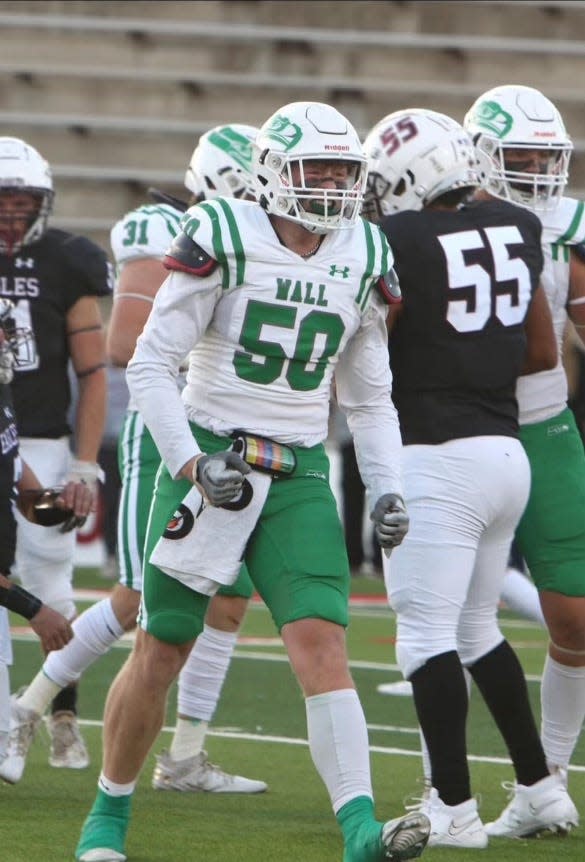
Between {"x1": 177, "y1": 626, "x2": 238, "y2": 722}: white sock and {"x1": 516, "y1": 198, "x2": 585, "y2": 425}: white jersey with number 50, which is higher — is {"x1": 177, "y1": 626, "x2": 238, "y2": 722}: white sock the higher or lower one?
the lower one

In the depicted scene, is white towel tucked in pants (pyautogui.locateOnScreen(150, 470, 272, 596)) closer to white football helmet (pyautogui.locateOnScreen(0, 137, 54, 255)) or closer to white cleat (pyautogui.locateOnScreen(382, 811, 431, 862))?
white cleat (pyautogui.locateOnScreen(382, 811, 431, 862))

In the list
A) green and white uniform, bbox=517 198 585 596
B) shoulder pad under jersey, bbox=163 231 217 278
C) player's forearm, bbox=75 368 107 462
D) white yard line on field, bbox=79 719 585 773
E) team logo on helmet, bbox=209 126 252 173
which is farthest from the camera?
white yard line on field, bbox=79 719 585 773

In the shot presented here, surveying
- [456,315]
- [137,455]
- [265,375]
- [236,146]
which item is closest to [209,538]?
[265,375]

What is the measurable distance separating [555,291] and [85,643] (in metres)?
1.62

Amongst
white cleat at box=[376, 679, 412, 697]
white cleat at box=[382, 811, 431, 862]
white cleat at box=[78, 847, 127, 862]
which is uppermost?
white cleat at box=[382, 811, 431, 862]

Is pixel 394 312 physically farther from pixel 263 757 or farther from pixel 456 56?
pixel 456 56

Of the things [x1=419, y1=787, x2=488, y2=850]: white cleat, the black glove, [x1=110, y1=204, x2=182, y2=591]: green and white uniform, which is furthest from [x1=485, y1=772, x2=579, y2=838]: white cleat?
the black glove

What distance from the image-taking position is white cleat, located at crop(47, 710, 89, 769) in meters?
5.38

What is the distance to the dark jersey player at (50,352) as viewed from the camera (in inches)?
208

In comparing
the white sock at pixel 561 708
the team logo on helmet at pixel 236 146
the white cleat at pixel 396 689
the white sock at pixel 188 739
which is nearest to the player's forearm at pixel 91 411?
the team logo on helmet at pixel 236 146

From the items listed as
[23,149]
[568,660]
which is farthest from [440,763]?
[23,149]

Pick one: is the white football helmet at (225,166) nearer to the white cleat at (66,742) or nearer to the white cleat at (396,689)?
the white cleat at (66,742)

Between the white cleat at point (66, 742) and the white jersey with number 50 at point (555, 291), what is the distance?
1.70 metres

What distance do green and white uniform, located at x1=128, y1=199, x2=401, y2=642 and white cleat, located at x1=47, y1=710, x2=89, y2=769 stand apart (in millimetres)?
1678
